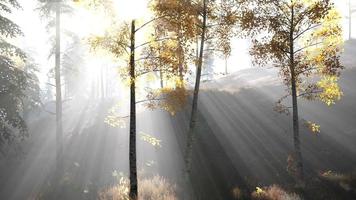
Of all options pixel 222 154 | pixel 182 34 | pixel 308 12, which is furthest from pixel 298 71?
pixel 222 154

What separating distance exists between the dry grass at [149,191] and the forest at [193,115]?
0.09 meters

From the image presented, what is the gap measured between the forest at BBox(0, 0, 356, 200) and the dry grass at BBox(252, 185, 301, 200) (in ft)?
0.29

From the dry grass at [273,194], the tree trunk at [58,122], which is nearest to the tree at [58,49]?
the tree trunk at [58,122]

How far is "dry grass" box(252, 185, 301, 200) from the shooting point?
53.4 ft

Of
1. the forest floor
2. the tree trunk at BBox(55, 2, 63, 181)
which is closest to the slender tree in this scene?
the forest floor

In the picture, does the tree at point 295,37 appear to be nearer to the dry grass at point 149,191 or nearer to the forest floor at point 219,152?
the forest floor at point 219,152

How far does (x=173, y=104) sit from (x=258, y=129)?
12506 millimetres

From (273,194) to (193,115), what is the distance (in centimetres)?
479

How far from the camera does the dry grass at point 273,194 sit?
53.4 feet

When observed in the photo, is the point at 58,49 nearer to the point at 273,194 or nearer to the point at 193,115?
the point at 193,115

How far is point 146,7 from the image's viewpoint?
50.5ft

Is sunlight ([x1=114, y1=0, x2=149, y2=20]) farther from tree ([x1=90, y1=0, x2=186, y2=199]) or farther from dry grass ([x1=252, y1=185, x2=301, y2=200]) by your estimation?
dry grass ([x1=252, y1=185, x2=301, y2=200])

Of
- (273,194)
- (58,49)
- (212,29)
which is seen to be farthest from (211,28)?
(58,49)

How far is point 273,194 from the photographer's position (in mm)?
16750
